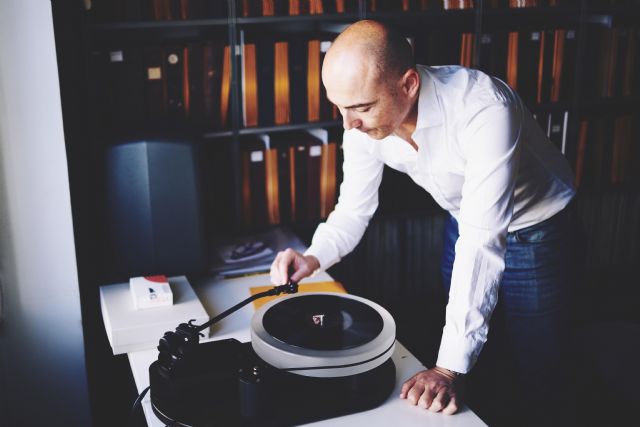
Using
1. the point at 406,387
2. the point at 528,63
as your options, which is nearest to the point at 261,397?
the point at 406,387

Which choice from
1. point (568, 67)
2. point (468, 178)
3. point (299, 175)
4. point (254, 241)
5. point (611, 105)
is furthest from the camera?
point (611, 105)

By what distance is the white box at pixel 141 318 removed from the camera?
1509mm

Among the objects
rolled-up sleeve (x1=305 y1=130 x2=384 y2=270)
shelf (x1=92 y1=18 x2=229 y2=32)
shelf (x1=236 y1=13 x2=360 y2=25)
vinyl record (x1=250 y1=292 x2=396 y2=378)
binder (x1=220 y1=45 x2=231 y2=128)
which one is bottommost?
vinyl record (x1=250 y1=292 x2=396 y2=378)

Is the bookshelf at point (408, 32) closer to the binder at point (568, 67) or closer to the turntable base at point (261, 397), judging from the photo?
the binder at point (568, 67)

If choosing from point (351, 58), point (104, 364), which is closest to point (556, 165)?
point (351, 58)

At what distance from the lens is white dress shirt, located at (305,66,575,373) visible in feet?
4.44

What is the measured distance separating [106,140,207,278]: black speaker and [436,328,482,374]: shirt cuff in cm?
88

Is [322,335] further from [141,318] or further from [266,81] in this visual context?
[266,81]

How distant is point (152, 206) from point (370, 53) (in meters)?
0.81

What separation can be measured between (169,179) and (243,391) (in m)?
0.85

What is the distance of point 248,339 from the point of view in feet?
5.09

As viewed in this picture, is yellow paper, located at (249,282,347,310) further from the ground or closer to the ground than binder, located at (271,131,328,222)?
closer to the ground

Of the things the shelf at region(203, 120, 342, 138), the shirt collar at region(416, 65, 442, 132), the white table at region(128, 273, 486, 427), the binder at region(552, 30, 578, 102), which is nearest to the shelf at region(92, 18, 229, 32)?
the shelf at region(203, 120, 342, 138)

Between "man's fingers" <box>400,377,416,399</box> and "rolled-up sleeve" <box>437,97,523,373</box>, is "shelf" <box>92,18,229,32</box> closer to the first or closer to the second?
"rolled-up sleeve" <box>437,97,523,373</box>
